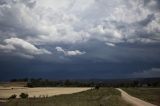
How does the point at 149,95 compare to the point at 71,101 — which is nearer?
the point at 71,101

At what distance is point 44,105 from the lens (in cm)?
4450

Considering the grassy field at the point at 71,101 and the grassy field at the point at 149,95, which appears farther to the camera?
the grassy field at the point at 149,95

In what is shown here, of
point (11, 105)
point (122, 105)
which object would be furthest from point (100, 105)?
point (11, 105)

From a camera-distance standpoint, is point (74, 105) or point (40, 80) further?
point (40, 80)

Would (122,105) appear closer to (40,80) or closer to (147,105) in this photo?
(147,105)

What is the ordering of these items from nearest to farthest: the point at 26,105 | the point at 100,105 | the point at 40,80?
the point at 100,105, the point at 26,105, the point at 40,80

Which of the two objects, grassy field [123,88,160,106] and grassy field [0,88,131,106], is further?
grassy field [123,88,160,106]

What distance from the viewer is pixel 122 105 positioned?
4647cm

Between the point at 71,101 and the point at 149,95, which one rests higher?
the point at 149,95

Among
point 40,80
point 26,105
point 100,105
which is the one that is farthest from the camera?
point 40,80

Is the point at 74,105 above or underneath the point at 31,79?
underneath

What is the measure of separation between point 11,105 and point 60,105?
751 centimetres

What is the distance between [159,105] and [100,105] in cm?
969

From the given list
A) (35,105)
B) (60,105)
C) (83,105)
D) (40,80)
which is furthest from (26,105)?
(40,80)
